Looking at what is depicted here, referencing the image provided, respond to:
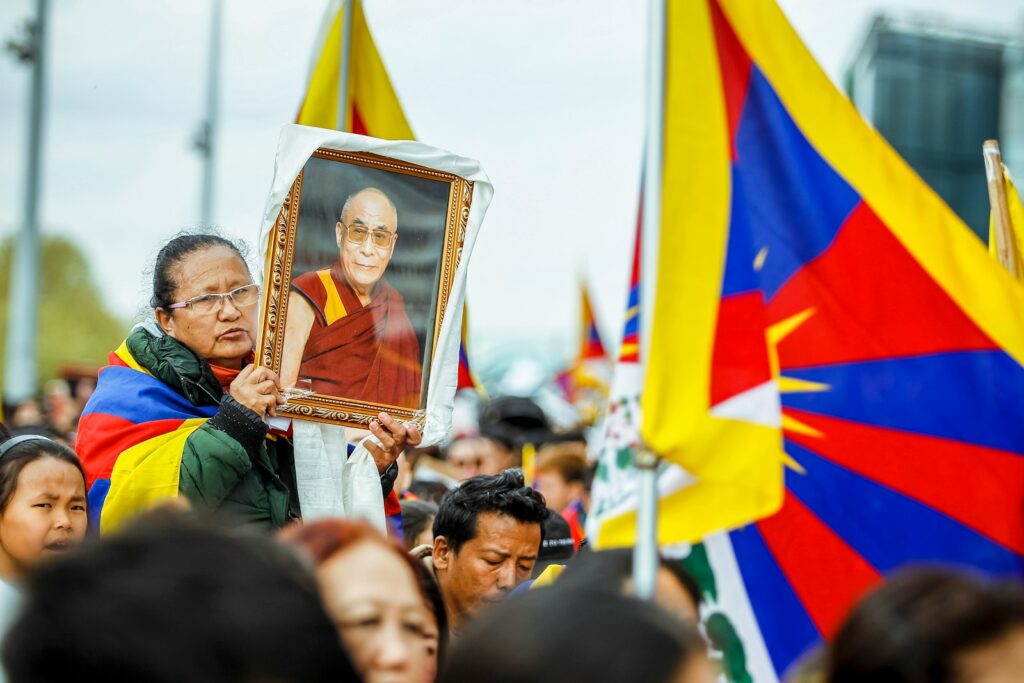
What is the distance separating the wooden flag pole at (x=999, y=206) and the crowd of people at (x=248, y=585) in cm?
175

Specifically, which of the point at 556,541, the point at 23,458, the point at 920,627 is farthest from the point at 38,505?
the point at 920,627

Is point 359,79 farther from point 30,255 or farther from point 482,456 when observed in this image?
point 30,255

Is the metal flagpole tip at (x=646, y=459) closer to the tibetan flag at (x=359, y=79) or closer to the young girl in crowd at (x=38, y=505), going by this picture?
the young girl in crowd at (x=38, y=505)

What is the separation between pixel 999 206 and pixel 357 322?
203 centimetres

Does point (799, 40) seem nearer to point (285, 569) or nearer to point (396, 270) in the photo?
point (396, 270)

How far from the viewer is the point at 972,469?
328cm

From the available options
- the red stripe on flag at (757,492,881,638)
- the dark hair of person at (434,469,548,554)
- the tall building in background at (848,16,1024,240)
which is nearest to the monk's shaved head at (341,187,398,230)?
the dark hair of person at (434,469,548,554)

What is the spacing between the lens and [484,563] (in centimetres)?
463

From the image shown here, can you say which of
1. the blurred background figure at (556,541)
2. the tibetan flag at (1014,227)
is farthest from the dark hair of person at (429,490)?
the tibetan flag at (1014,227)

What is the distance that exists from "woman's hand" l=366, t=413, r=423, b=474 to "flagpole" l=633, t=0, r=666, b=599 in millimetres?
1171

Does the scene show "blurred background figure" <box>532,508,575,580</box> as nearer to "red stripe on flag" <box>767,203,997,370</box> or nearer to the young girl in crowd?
the young girl in crowd

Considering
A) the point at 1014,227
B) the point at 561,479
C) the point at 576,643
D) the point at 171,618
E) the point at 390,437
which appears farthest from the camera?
the point at 561,479

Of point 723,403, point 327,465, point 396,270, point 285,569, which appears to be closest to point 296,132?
point 396,270

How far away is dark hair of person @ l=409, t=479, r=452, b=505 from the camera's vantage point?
22.5 ft
